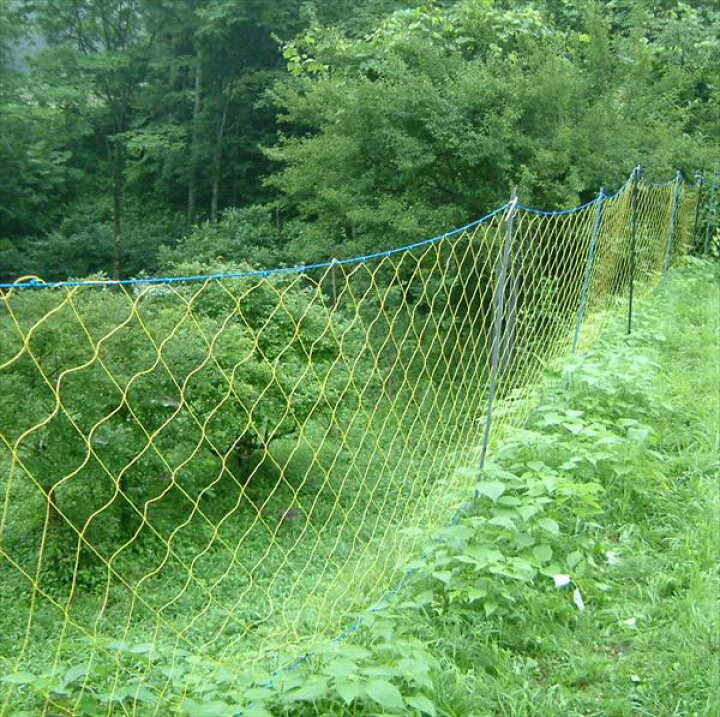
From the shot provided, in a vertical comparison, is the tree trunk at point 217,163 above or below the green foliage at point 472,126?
below

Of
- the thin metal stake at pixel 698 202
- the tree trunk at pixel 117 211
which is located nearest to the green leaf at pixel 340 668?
the thin metal stake at pixel 698 202

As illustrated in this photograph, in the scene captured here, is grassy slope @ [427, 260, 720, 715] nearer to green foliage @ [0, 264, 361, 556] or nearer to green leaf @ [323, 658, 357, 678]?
green leaf @ [323, 658, 357, 678]

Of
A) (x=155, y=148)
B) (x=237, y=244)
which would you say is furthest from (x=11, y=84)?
(x=237, y=244)

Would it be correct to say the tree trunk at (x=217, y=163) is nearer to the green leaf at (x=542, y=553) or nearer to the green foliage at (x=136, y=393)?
the green foliage at (x=136, y=393)

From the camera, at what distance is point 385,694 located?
1.60 m

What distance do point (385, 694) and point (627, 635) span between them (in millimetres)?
902

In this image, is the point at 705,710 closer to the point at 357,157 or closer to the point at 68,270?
the point at 357,157

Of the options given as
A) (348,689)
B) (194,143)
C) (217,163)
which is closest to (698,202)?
(348,689)

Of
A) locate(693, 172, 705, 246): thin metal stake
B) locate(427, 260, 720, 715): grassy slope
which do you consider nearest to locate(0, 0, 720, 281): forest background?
locate(693, 172, 705, 246): thin metal stake

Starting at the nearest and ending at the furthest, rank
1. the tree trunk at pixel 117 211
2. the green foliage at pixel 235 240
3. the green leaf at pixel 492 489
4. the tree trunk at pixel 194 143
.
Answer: the green leaf at pixel 492 489 → the green foliage at pixel 235 240 → the tree trunk at pixel 117 211 → the tree trunk at pixel 194 143

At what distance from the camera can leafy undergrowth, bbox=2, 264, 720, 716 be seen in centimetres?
178

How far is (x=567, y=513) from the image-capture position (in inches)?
108

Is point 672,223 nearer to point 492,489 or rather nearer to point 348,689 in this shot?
point 492,489

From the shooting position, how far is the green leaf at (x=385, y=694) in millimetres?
1586
